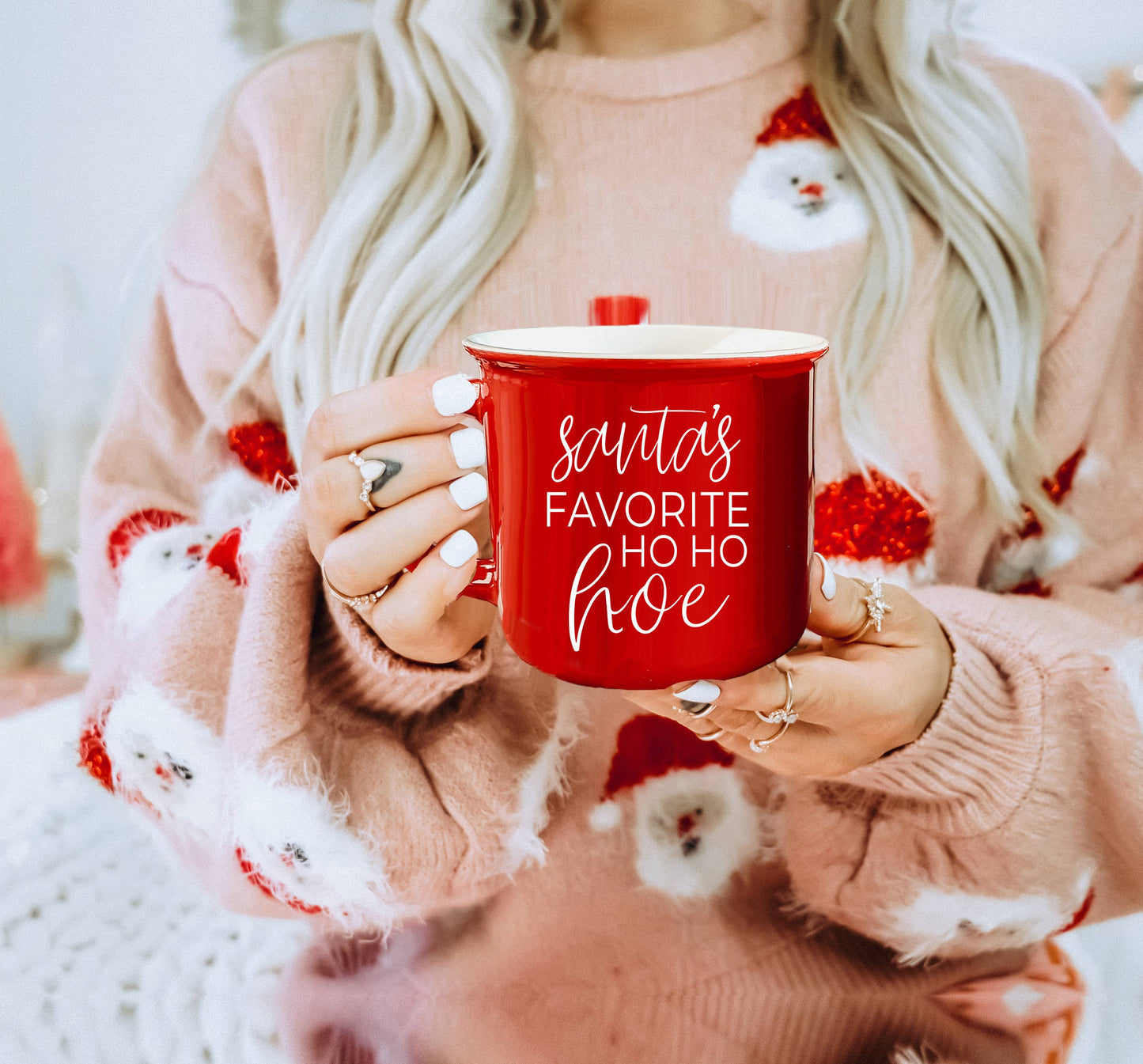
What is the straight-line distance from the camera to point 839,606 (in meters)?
0.51

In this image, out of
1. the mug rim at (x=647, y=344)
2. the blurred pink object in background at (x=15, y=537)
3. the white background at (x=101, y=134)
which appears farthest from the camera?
the blurred pink object in background at (x=15, y=537)

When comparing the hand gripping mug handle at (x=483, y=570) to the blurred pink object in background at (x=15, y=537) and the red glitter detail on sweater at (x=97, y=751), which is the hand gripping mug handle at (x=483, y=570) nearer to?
the red glitter detail on sweater at (x=97, y=751)

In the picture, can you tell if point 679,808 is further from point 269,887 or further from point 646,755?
point 269,887

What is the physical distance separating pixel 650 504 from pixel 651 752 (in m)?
0.43

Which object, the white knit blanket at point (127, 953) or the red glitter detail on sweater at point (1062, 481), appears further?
the red glitter detail on sweater at point (1062, 481)

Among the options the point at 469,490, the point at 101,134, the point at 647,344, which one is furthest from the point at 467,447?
the point at 101,134

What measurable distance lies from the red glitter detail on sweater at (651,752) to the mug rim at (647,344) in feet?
1.16

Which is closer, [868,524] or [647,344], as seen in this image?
[647,344]

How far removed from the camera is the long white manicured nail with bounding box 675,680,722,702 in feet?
1.51

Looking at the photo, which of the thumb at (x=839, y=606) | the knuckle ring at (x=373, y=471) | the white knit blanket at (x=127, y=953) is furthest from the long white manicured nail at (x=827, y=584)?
the white knit blanket at (x=127, y=953)

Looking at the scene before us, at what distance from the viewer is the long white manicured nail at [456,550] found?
18.0 inches

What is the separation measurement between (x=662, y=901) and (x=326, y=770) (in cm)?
33

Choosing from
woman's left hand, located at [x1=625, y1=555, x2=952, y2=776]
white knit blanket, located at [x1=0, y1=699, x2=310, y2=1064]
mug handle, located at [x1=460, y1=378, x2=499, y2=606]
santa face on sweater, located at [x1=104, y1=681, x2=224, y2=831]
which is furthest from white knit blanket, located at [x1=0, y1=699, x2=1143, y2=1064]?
mug handle, located at [x1=460, y1=378, x2=499, y2=606]

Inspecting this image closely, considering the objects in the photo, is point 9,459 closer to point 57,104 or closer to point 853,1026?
point 57,104
